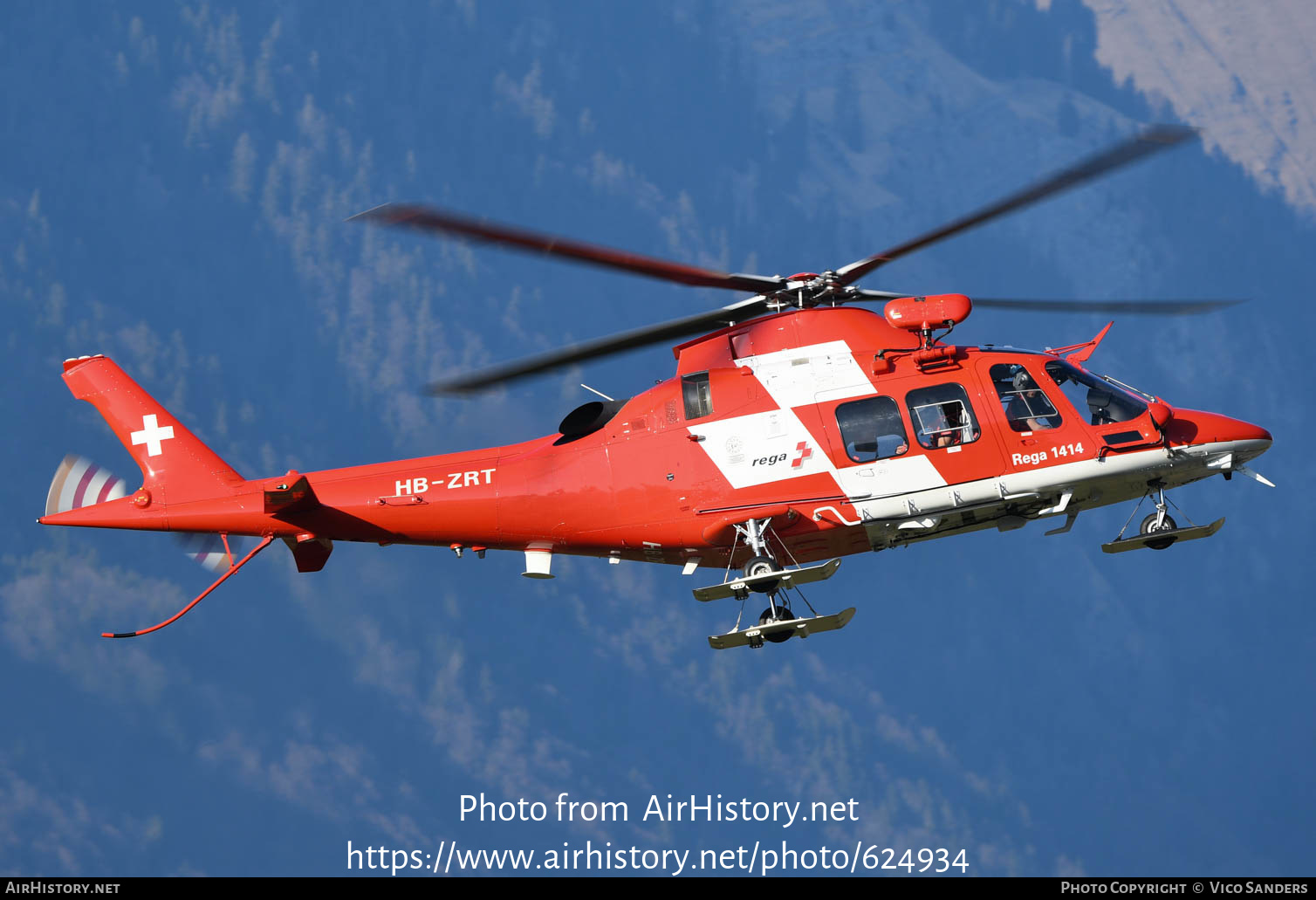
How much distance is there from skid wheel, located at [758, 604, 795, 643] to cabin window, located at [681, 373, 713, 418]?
8.91 feet

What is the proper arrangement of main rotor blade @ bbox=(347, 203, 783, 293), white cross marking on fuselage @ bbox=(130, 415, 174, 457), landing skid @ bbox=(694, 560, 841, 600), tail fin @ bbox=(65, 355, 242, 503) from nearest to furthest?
1. main rotor blade @ bbox=(347, 203, 783, 293)
2. landing skid @ bbox=(694, 560, 841, 600)
3. tail fin @ bbox=(65, 355, 242, 503)
4. white cross marking on fuselage @ bbox=(130, 415, 174, 457)

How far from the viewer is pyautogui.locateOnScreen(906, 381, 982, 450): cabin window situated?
17.5m

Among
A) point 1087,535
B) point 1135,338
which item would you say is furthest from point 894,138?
point 1087,535

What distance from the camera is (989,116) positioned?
116 metres

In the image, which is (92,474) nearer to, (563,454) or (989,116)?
Answer: (563,454)

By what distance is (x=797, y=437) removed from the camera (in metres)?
17.8

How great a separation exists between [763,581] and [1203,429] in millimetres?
6170

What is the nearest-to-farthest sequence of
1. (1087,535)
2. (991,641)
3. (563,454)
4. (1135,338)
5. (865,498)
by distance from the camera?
(865,498) → (563,454) → (991,641) → (1087,535) → (1135,338)

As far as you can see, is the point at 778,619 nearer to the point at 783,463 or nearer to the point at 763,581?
the point at 763,581

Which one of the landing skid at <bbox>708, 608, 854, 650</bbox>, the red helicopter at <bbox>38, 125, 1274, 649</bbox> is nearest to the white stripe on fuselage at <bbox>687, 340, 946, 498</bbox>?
the red helicopter at <bbox>38, 125, 1274, 649</bbox>

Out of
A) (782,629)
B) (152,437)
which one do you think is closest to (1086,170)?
(782,629)

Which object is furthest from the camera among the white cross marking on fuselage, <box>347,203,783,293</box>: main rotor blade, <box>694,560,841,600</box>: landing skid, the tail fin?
the white cross marking on fuselage

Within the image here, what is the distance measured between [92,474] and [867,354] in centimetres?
1101

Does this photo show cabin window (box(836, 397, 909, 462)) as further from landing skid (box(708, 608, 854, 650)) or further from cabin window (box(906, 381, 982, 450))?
landing skid (box(708, 608, 854, 650))
